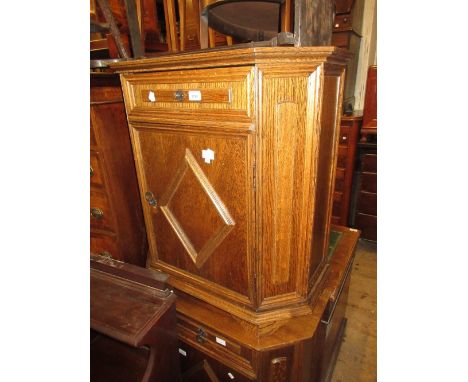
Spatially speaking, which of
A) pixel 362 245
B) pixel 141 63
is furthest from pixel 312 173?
pixel 362 245

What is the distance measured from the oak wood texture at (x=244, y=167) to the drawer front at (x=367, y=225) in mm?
1682

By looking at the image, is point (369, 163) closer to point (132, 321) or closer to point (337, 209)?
point (337, 209)

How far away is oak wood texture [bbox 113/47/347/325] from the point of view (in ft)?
2.45

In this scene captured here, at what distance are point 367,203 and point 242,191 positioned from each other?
2.08 meters

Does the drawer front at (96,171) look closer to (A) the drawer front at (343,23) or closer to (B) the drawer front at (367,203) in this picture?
(A) the drawer front at (343,23)

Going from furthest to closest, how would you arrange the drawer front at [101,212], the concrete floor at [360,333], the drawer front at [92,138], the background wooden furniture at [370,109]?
the background wooden furniture at [370,109]
the concrete floor at [360,333]
the drawer front at [101,212]
the drawer front at [92,138]

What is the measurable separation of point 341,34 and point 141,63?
6.47 ft

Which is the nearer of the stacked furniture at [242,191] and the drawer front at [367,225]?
the stacked furniture at [242,191]

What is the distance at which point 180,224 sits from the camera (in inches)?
43.1

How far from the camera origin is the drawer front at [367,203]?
2.51m

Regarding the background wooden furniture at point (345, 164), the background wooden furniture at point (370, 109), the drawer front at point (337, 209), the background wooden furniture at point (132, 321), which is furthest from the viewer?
the drawer front at point (337, 209)

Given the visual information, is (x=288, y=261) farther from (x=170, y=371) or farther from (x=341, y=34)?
(x=341, y=34)

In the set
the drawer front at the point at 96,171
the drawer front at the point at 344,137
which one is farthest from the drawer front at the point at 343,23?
the drawer front at the point at 96,171

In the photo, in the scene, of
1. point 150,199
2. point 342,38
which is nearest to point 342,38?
point 342,38
